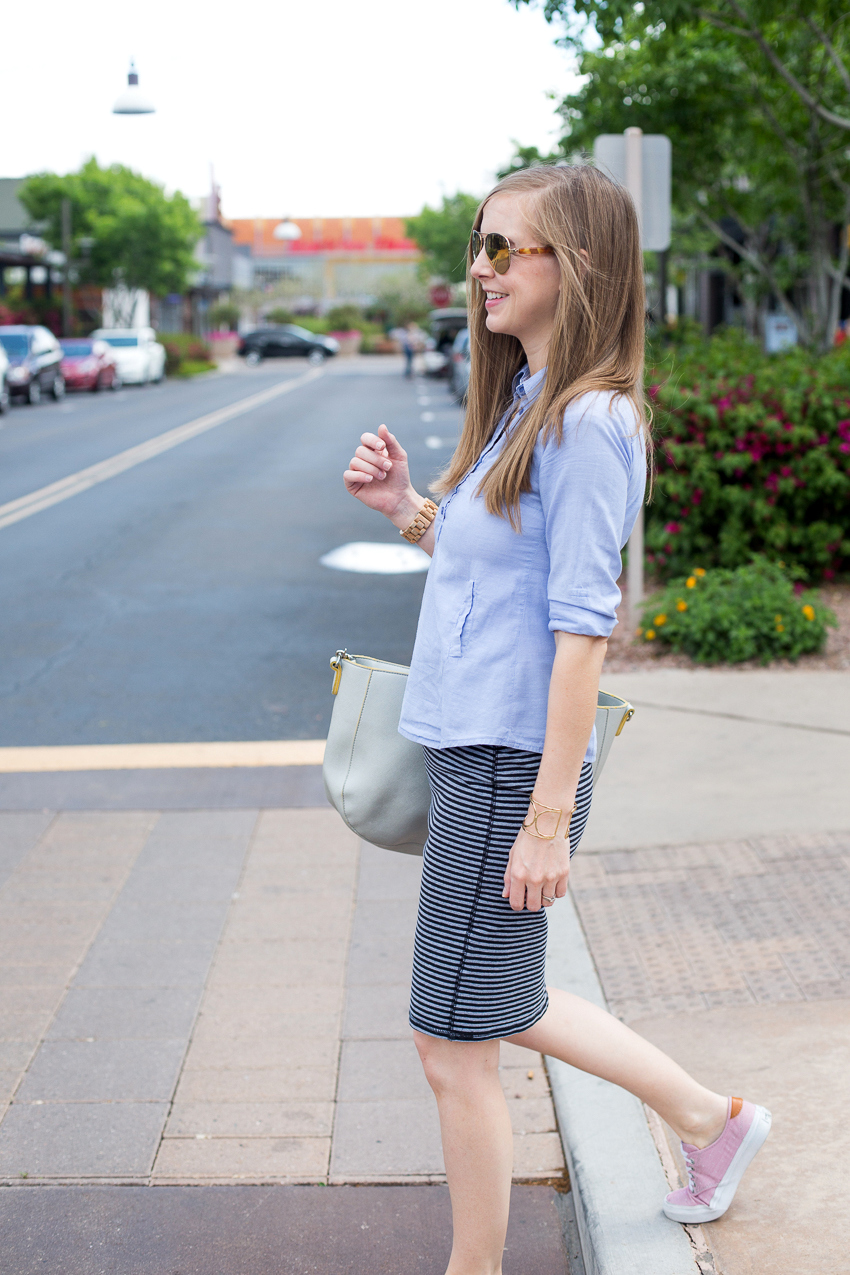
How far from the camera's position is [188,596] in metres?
8.84

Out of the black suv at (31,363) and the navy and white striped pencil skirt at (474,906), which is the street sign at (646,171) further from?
the black suv at (31,363)

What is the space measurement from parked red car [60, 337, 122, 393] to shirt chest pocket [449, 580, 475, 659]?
3190 cm

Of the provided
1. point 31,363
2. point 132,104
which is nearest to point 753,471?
point 132,104

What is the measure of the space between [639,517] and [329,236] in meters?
117

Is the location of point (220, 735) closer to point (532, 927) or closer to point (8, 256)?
point (532, 927)

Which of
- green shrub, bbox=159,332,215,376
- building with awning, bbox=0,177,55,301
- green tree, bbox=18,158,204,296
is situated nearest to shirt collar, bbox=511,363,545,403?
green shrub, bbox=159,332,215,376

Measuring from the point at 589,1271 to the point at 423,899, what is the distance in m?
0.90

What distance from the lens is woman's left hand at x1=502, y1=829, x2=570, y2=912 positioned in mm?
1973

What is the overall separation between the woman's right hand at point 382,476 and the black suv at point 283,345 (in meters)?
55.8

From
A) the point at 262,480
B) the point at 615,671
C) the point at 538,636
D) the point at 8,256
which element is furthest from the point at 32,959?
the point at 8,256

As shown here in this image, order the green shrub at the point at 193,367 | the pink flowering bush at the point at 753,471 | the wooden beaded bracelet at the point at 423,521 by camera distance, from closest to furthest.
Result: the wooden beaded bracelet at the point at 423,521
the pink flowering bush at the point at 753,471
the green shrub at the point at 193,367

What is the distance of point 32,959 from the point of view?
3.70 metres

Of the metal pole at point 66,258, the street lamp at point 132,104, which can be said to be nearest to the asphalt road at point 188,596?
the street lamp at point 132,104

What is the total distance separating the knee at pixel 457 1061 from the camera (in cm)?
214
